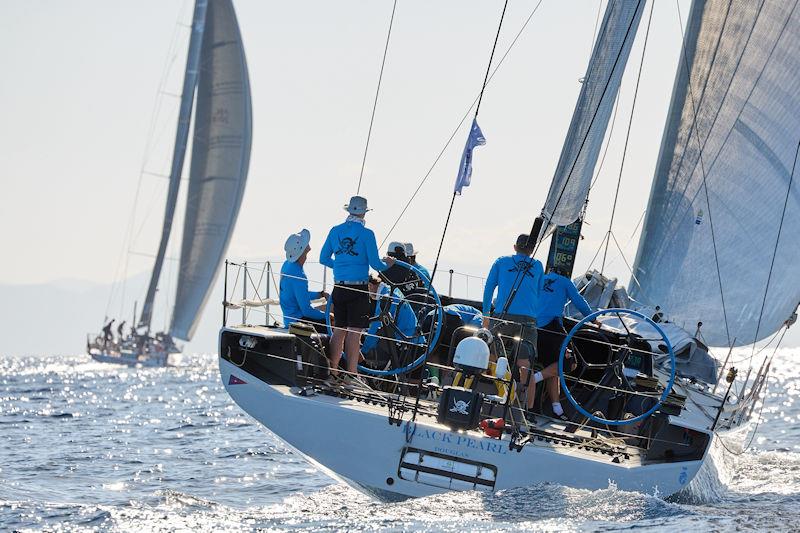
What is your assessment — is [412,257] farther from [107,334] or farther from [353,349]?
[107,334]

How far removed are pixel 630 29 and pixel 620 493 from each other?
5.01 meters

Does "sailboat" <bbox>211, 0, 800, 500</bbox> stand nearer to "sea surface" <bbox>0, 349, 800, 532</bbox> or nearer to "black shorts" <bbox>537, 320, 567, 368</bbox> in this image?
"black shorts" <bbox>537, 320, 567, 368</bbox>

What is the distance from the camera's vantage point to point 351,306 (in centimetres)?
952

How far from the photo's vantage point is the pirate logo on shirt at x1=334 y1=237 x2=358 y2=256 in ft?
31.4

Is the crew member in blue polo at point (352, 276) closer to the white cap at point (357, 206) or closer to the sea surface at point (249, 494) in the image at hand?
the white cap at point (357, 206)

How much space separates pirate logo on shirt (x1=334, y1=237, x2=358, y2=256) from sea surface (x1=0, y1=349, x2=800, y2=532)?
6.35 ft

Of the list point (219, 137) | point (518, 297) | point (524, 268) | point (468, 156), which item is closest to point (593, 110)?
point (468, 156)

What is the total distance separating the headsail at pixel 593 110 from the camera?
11672mm

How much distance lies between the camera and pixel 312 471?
42.1 feet

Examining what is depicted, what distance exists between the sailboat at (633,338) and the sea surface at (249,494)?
0.89ft

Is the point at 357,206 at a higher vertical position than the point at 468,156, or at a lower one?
lower

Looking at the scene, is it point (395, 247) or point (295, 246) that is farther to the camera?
point (395, 247)

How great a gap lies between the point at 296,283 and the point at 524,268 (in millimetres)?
1854

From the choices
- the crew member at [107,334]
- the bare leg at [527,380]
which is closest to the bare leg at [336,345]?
the bare leg at [527,380]
